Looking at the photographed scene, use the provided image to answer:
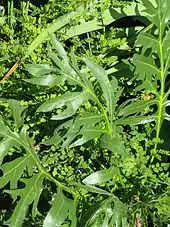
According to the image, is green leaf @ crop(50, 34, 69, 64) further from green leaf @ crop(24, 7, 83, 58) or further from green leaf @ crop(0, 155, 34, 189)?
green leaf @ crop(24, 7, 83, 58)

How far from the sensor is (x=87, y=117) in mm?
1584

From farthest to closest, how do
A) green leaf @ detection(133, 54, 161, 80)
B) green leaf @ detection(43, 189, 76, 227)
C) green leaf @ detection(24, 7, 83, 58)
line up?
green leaf @ detection(24, 7, 83, 58) < green leaf @ detection(133, 54, 161, 80) < green leaf @ detection(43, 189, 76, 227)

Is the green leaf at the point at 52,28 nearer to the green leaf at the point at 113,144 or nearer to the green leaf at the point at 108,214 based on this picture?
the green leaf at the point at 113,144

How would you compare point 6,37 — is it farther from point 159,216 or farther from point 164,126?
point 159,216

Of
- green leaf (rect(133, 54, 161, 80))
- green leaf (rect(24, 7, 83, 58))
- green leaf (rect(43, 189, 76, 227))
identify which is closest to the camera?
green leaf (rect(43, 189, 76, 227))

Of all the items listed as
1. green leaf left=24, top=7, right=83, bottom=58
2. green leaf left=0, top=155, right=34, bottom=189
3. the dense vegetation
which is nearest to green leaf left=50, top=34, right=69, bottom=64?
the dense vegetation

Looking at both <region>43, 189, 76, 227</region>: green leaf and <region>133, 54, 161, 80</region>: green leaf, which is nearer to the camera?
<region>43, 189, 76, 227</region>: green leaf

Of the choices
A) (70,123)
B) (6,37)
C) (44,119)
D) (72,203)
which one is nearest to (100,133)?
(70,123)

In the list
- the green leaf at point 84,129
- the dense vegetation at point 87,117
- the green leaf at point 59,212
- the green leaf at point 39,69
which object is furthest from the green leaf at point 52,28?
the green leaf at point 59,212

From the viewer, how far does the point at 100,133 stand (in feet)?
5.29

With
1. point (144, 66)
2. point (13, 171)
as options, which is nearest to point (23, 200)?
point (13, 171)

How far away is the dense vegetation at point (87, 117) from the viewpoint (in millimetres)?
1576

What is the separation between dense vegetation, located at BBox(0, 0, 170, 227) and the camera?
1.58m

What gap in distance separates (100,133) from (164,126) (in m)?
0.47
